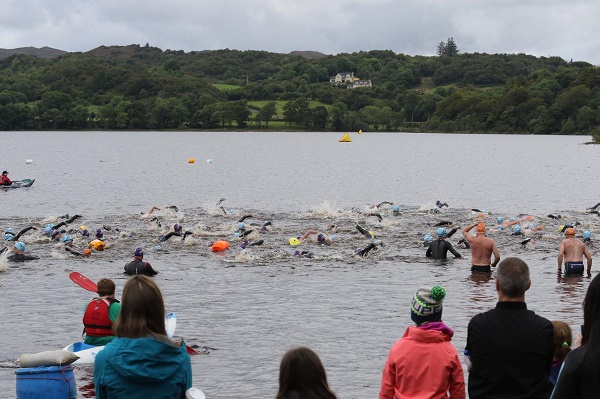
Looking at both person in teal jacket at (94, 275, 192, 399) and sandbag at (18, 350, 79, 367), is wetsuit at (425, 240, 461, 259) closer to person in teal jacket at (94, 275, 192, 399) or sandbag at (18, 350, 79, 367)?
sandbag at (18, 350, 79, 367)

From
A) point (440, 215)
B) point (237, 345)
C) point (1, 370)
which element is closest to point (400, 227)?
point (440, 215)

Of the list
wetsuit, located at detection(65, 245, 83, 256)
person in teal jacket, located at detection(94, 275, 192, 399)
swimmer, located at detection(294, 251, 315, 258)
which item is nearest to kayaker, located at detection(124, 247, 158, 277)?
wetsuit, located at detection(65, 245, 83, 256)

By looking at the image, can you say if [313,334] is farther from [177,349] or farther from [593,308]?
[593,308]

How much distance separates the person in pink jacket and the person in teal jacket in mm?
1885

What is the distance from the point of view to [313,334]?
18.0 metres

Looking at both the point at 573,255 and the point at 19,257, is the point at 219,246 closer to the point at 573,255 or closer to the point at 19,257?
the point at 19,257

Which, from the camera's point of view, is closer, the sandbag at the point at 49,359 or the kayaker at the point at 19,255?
the sandbag at the point at 49,359

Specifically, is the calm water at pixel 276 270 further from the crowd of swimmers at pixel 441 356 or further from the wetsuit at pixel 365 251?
the crowd of swimmers at pixel 441 356

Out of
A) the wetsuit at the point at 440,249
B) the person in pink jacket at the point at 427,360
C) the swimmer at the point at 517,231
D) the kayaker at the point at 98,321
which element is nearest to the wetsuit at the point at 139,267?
the kayaker at the point at 98,321

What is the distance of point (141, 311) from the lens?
5883 millimetres

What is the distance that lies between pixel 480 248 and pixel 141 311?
19565 mm

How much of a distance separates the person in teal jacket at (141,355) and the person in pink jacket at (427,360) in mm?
1885

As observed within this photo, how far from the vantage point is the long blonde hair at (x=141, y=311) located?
19.1 ft

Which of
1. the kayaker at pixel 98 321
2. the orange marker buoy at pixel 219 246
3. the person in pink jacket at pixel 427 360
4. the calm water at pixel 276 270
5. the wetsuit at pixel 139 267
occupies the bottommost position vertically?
the calm water at pixel 276 270
